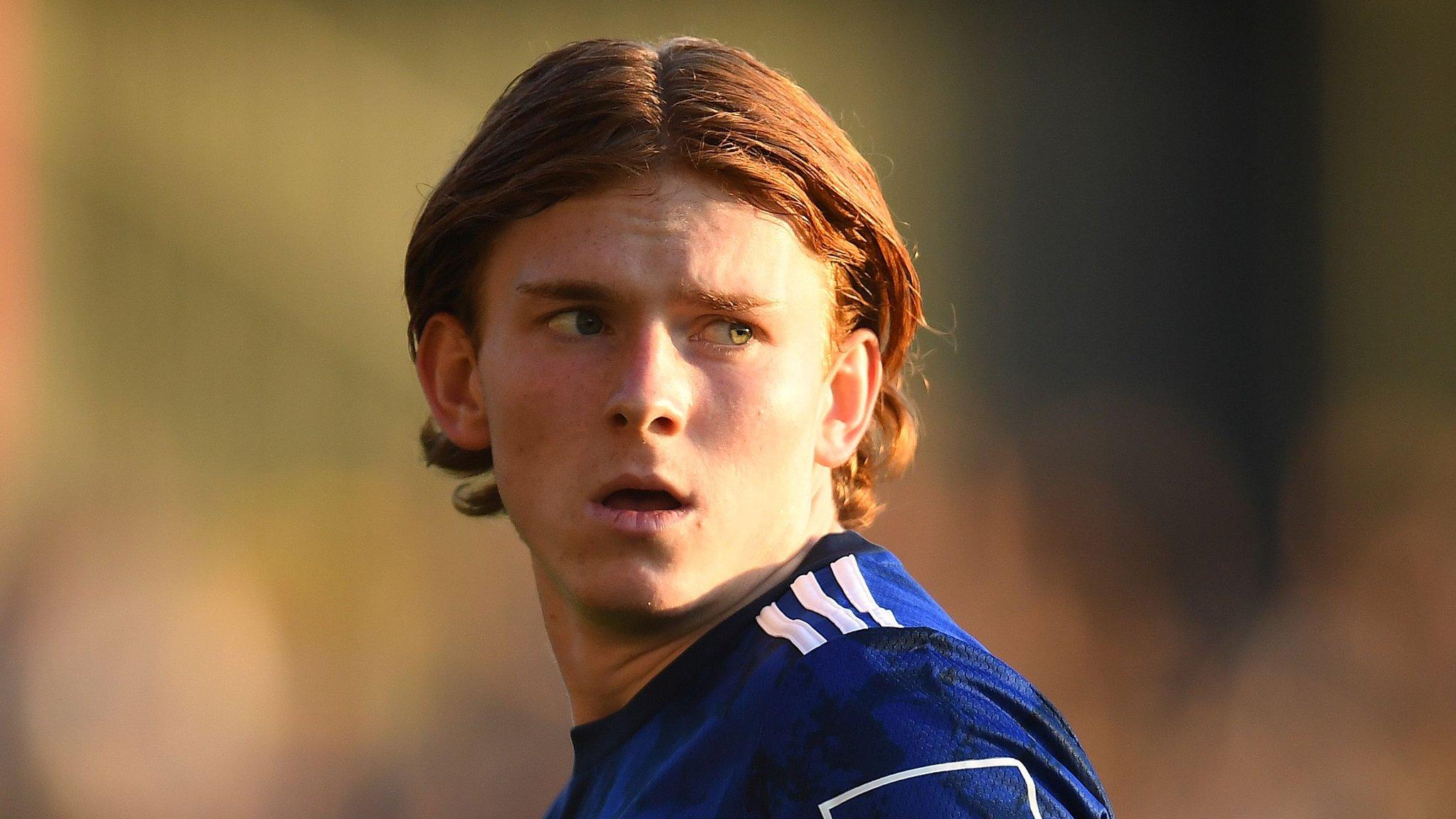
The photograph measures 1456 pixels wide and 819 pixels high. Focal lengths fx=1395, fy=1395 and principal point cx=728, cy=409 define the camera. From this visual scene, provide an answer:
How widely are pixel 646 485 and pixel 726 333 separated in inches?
7.6

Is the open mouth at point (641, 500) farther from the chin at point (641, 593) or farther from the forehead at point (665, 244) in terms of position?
the forehead at point (665, 244)

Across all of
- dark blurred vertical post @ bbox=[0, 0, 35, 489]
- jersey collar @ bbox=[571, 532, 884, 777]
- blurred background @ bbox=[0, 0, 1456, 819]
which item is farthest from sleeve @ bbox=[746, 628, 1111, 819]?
dark blurred vertical post @ bbox=[0, 0, 35, 489]

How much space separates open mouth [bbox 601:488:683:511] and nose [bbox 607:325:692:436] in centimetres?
8

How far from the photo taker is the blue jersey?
1.16 meters

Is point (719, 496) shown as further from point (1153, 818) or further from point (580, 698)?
point (1153, 818)

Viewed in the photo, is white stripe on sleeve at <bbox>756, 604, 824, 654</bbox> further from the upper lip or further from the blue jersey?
the upper lip

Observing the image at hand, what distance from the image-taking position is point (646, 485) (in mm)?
1489

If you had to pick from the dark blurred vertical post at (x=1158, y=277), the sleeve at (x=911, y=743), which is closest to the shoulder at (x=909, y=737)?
the sleeve at (x=911, y=743)

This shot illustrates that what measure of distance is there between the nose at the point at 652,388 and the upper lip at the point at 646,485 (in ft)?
0.16

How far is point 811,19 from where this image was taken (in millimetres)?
4508

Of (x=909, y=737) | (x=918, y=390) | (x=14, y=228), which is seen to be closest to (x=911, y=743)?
(x=909, y=737)

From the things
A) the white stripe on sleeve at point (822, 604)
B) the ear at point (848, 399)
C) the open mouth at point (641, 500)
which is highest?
the ear at point (848, 399)

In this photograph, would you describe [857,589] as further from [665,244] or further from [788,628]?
[665,244]

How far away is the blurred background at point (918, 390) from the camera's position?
4.04m
